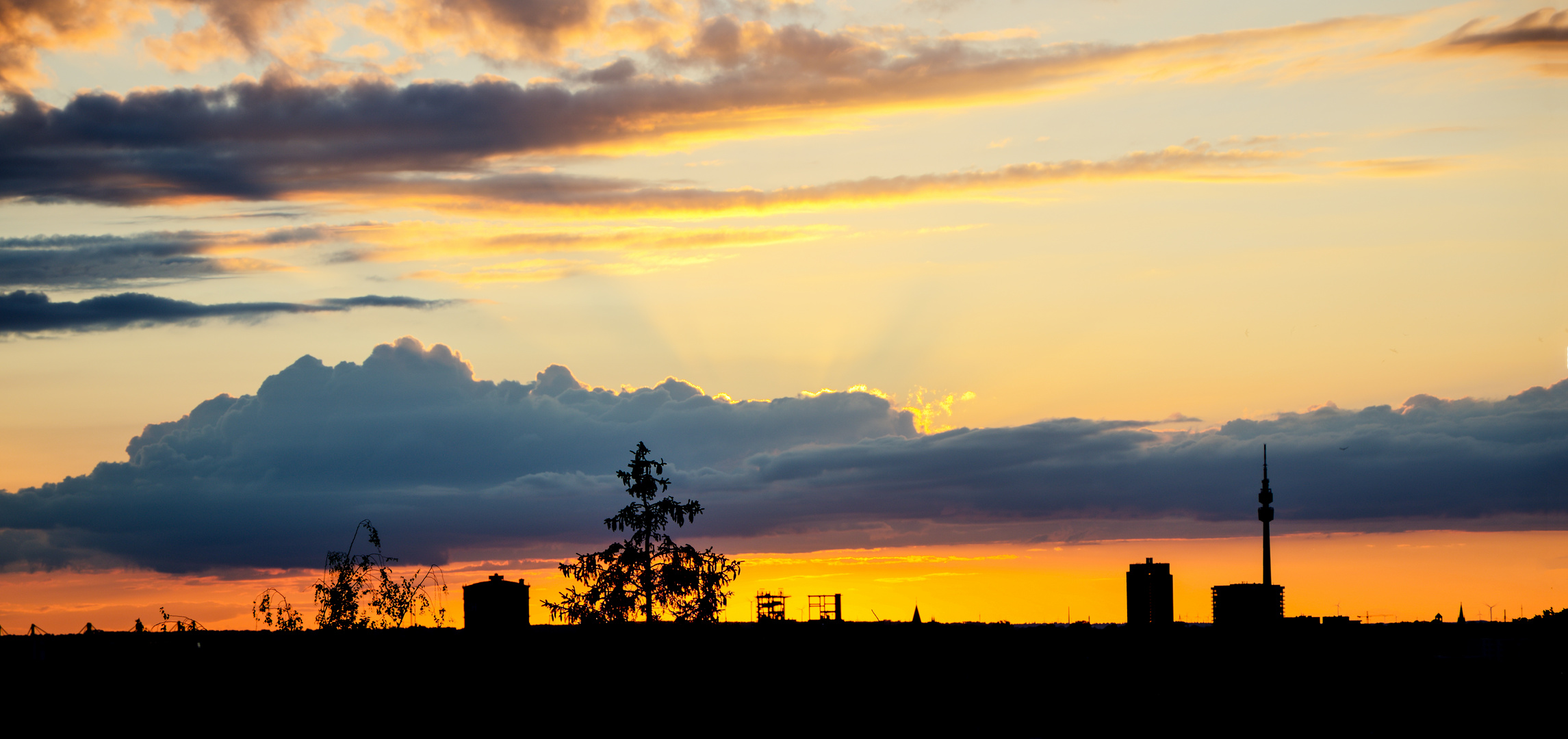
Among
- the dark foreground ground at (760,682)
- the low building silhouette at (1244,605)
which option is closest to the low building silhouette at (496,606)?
the dark foreground ground at (760,682)

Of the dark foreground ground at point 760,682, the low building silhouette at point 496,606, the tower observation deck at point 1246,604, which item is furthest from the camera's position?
the tower observation deck at point 1246,604

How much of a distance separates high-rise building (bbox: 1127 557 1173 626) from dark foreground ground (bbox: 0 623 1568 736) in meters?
8.70

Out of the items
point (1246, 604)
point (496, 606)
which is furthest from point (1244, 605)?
point (496, 606)

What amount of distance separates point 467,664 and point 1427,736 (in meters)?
21.2

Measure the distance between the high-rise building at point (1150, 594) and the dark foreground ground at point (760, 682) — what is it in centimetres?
870

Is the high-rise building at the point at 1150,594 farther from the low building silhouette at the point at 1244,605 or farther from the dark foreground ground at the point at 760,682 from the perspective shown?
Result: the dark foreground ground at the point at 760,682

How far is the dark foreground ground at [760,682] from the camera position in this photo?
29.5 metres

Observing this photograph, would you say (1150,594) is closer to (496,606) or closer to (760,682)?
(760,682)

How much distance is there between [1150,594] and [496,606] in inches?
889

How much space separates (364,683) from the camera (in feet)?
98.4

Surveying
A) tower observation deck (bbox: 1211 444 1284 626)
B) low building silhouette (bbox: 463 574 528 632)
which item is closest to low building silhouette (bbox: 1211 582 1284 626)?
tower observation deck (bbox: 1211 444 1284 626)

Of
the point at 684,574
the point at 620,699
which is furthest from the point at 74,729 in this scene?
the point at 684,574

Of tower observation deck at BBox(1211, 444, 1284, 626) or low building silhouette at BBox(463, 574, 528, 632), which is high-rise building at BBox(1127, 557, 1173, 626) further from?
low building silhouette at BBox(463, 574, 528, 632)

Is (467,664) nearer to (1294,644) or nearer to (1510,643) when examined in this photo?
(1294,644)
